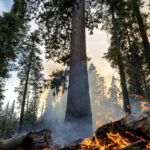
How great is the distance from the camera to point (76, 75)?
179 inches

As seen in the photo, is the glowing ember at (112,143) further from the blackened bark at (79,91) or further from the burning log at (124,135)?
the blackened bark at (79,91)

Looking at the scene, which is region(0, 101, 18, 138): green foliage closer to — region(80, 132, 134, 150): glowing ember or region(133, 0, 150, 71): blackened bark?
region(80, 132, 134, 150): glowing ember

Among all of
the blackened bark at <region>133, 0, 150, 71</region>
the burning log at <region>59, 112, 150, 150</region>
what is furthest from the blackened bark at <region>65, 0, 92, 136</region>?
the blackened bark at <region>133, 0, 150, 71</region>

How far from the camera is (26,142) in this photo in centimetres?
307

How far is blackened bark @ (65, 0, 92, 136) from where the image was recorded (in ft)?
13.2

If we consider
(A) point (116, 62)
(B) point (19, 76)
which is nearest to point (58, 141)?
(A) point (116, 62)

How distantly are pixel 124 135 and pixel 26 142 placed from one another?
269 centimetres

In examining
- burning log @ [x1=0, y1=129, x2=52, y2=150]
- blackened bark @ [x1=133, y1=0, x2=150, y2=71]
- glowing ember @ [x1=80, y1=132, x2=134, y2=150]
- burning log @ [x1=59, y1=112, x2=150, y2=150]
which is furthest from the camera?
blackened bark @ [x1=133, y1=0, x2=150, y2=71]

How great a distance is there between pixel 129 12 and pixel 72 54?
9.19 m

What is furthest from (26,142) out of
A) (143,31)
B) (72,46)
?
(143,31)

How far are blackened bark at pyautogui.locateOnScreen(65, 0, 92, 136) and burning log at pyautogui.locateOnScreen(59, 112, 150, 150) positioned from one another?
1381 millimetres

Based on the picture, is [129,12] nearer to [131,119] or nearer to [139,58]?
[139,58]

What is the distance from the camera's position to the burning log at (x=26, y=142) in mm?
2775

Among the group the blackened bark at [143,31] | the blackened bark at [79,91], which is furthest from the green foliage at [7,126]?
the blackened bark at [143,31]
